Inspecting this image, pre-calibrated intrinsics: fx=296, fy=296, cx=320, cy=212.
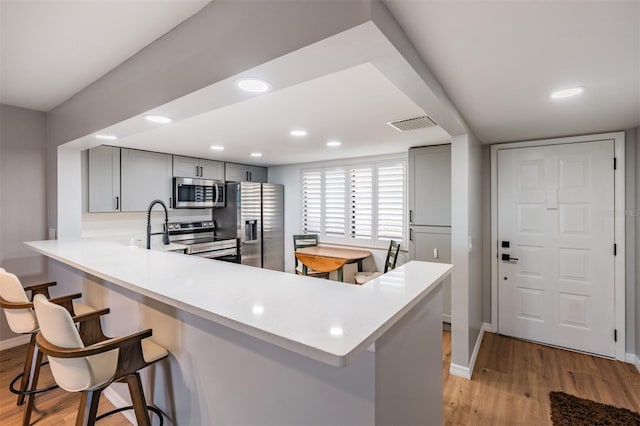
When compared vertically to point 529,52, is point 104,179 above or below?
below

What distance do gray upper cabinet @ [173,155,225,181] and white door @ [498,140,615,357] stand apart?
396 cm

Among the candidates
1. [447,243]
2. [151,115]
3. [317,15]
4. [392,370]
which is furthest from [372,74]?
[447,243]

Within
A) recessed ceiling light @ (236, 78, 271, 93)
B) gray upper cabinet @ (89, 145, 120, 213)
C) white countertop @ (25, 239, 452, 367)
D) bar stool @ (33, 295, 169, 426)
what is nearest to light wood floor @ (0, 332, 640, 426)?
bar stool @ (33, 295, 169, 426)

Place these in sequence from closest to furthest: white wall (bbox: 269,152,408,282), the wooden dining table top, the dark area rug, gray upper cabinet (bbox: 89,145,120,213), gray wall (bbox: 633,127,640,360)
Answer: the dark area rug, gray wall (bbox: 633,127,640,360), gray upper cabinet (bbox: 89,145,120,213), the wooden dining table top, white wall (bbox: 269,152,408,282)

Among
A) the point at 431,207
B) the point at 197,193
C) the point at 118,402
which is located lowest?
the point at 118,402

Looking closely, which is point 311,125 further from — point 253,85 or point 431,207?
point 431,207

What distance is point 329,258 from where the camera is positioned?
3924 mm

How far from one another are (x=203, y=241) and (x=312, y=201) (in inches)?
73.3

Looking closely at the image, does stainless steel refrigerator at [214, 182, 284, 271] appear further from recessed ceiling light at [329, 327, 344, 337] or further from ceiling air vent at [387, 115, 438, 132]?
recessed ceiling light at [329, 327, 344, 337]

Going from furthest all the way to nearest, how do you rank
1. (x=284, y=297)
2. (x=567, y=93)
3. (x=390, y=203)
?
(x=390, y=203), (x=567, y=93), (x=284, y=297)

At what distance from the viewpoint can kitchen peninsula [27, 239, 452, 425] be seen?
94 cm

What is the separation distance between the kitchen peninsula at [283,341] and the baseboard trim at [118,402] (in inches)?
14.3

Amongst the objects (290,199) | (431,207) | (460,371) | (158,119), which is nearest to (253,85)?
(158,119)

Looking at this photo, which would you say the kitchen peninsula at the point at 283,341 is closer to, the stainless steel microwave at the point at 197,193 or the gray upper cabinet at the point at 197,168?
the stainless steel microwave at the point at 197,193
